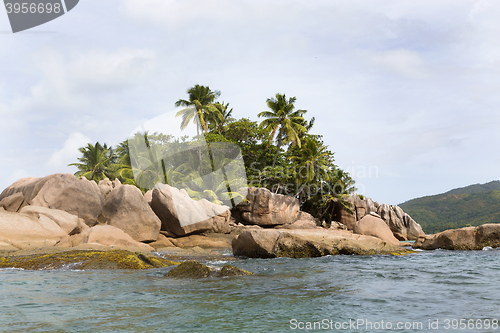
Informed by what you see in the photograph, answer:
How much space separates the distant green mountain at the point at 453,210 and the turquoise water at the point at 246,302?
5577 centimetres

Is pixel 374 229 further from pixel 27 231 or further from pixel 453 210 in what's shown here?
pixel 453 210

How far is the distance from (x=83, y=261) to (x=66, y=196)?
8029 mm

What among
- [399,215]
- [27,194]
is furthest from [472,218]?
[27,194]

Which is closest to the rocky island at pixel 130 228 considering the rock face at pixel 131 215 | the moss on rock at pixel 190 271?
the rock face at pixel 131 215

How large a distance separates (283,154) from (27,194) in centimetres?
2478

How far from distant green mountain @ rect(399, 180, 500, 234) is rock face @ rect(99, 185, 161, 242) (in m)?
52.5

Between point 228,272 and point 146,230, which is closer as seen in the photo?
point 228,272

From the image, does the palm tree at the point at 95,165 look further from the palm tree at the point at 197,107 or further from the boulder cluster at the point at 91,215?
the boulder cluster at the point at 91,215

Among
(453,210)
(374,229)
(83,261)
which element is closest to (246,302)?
(83,261)

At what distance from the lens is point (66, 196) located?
15.5m

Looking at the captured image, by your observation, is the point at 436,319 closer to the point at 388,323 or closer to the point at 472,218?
the point at 388,323

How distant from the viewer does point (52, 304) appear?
15.7 feet

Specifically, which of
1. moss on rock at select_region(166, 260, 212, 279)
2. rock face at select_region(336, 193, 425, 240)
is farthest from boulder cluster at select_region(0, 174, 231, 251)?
rock face at select_region(336, 193, 425, 240)

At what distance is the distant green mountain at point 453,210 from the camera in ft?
199
